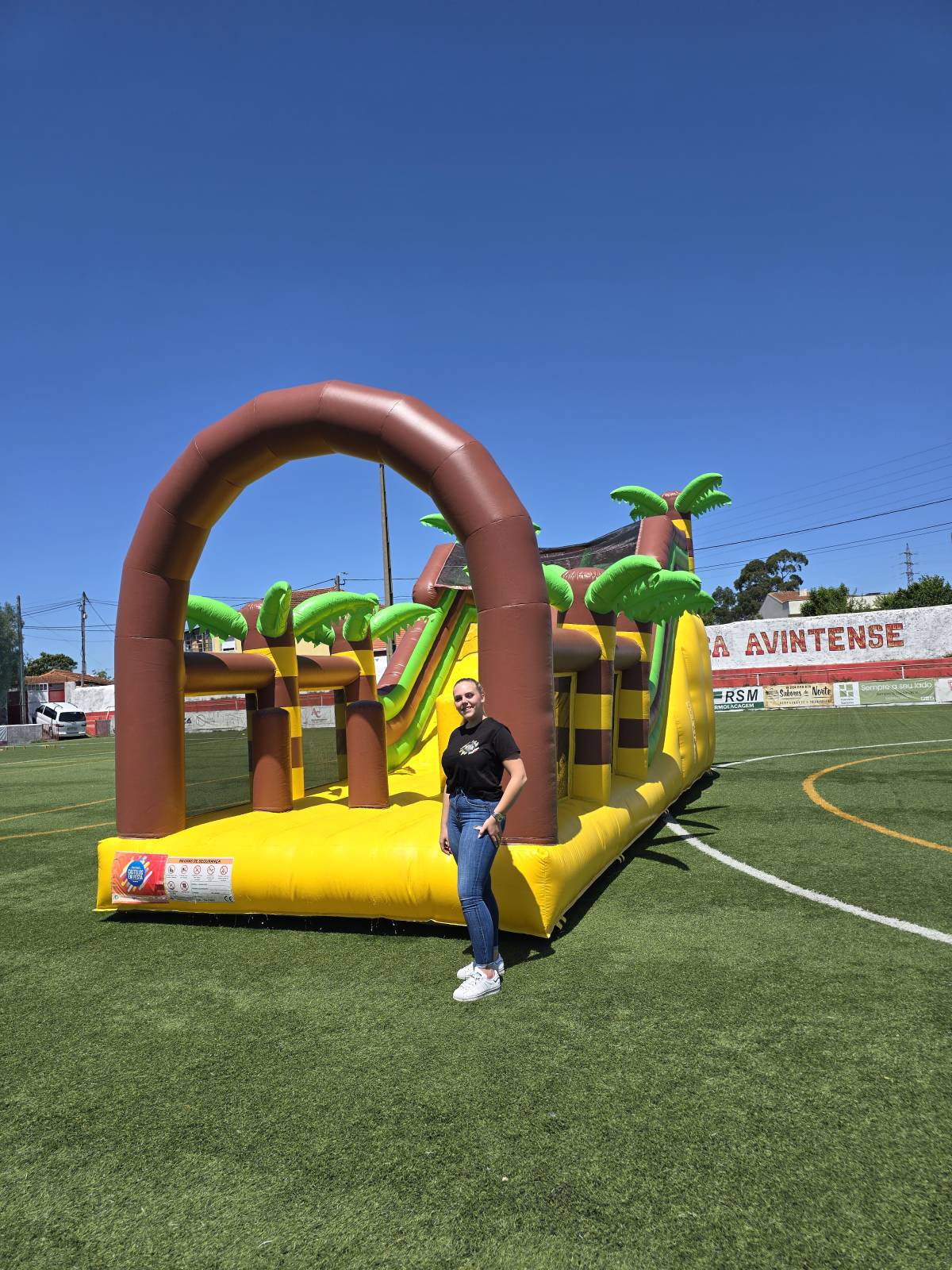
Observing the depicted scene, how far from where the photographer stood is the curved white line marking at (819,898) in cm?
423

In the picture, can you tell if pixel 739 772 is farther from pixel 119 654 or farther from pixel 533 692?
pixel 119 654

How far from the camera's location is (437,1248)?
2.04 m

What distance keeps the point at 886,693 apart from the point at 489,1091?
25944 millimetres

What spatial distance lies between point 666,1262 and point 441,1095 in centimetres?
101

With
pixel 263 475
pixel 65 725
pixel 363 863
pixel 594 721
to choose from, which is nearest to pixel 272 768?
pixel 363 863

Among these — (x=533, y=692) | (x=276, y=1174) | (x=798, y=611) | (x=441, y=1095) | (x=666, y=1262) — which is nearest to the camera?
(x=666, y=1262)

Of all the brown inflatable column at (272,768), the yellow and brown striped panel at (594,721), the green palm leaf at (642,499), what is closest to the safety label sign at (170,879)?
the brown inflatable column at (272,768)

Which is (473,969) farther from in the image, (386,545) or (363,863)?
(386,545)

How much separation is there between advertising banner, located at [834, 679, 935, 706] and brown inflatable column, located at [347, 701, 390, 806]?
23.0m

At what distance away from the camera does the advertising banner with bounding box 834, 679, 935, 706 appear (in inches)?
981

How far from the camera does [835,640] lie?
31.1 meters

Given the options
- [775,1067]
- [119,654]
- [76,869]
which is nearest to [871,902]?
[775,1067]

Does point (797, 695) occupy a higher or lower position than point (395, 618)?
lower

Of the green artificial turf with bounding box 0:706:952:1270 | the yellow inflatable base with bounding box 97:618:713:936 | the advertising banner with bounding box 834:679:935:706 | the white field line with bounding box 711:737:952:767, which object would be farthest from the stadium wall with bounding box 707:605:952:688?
the green artificial turf with bounding box 0:706:952:1270
